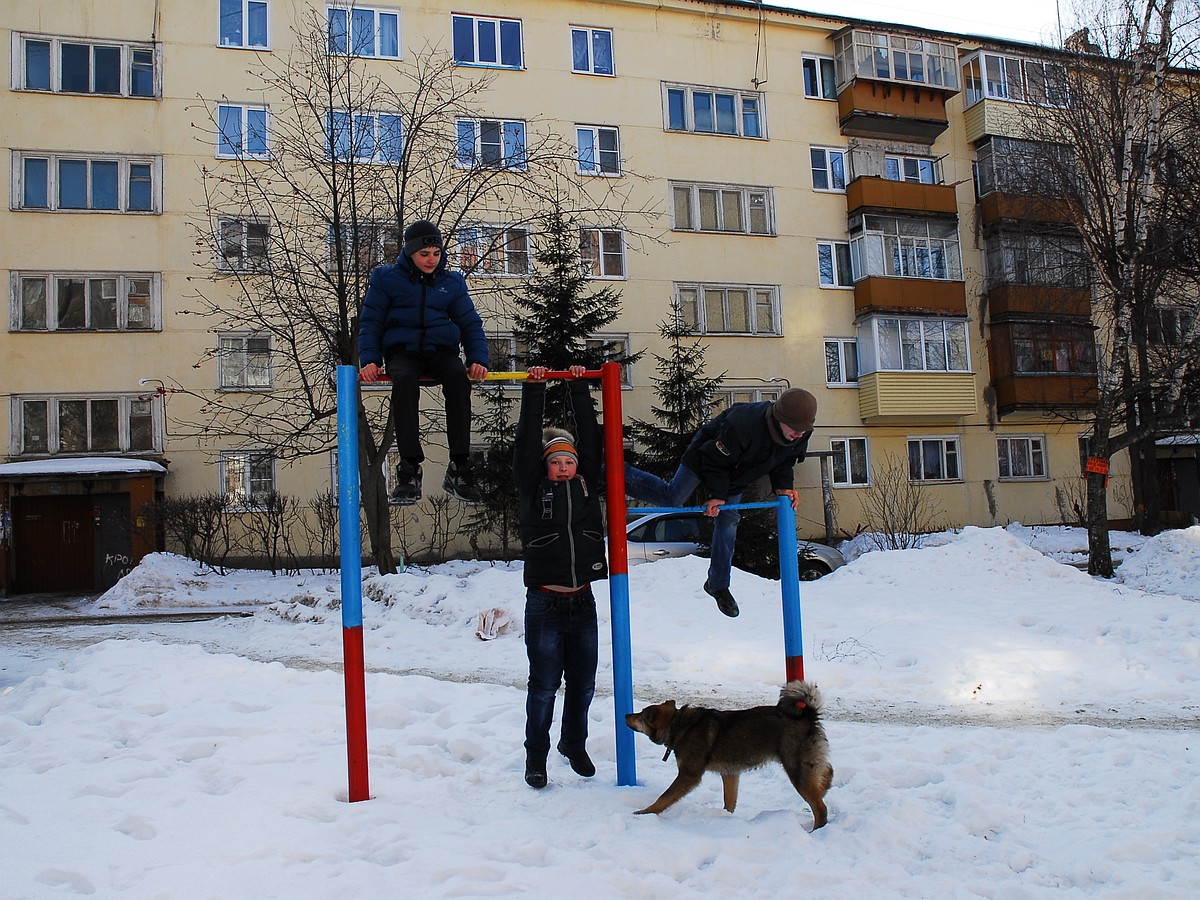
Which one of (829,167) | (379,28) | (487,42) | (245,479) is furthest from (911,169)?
(245,479)

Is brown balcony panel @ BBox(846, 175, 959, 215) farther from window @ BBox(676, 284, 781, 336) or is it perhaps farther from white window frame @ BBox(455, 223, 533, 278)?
white window frame @ BBox(455, 223, 533, 278)

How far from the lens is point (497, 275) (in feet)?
75.5

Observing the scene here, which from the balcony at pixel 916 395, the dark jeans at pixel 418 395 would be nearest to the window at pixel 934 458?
the balcony at pixel 916 395

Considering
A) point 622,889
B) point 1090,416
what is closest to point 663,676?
point 622,889

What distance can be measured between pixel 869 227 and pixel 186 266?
19.3 m

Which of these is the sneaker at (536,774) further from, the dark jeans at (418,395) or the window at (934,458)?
the window at (934,458)

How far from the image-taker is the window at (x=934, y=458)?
27.0m

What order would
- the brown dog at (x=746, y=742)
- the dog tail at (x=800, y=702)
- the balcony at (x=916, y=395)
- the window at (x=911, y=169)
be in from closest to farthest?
the brown dog at (x=746, y=742) → the dog tail at (x=800, y=702) → the balcony at (x=916, y=395) → the window at (x=911, y=169)

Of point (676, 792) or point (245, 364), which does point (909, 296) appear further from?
point (676, 792)

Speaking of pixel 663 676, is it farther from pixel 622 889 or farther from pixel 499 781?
pixel 622 889

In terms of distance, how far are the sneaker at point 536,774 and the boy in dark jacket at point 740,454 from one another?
181 cm

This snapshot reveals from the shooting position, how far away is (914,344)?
88.2 feet

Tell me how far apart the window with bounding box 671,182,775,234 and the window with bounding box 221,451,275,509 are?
42.9ft

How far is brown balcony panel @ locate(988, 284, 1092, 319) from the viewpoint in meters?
27.4
